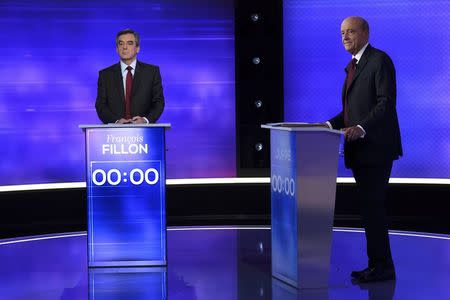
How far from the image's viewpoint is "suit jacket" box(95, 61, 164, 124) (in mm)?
5942

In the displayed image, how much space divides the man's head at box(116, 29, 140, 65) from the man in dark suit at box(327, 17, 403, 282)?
5.05ft

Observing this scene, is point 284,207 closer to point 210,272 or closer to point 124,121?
point 210,272

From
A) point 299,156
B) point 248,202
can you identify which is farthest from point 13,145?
point 299,156

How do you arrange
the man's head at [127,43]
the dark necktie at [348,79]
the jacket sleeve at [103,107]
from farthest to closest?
1. the jacket sleeve at [103,107]
2. the man's head at [127,43]
3. the dark necktie at [348,79]

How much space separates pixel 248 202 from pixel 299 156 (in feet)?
10.0

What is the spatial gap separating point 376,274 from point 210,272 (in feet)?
3.53

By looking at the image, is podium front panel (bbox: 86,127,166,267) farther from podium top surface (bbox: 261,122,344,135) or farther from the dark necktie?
the dark necktie

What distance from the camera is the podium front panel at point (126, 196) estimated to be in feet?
18.2

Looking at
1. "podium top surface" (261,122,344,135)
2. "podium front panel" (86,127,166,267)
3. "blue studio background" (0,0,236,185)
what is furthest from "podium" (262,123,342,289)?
"blue studio background" (0,0,236,185)

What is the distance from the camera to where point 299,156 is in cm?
476

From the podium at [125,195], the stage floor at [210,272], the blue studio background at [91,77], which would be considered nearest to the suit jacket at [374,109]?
the stage floor at [210,272]

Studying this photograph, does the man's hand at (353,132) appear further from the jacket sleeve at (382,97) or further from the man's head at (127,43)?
the man's head at (127,43)

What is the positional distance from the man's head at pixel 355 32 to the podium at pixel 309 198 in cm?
52

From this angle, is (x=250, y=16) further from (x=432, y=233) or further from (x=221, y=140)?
(x=432, y=233)
